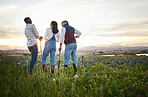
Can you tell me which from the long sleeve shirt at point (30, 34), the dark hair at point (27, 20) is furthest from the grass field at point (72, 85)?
the dark hair at point (27, 20)

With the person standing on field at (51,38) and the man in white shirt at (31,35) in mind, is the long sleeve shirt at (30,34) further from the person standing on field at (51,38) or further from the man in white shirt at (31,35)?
the person standing on field at (51,38)

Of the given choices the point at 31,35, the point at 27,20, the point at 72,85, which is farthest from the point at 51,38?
the point at 72,85

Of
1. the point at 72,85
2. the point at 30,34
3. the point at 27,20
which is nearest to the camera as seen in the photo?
the point at 72,85

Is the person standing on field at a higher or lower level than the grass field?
higher

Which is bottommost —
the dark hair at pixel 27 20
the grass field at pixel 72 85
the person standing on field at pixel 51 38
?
the grass field at pixel 72 85

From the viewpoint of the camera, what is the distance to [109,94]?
374cm

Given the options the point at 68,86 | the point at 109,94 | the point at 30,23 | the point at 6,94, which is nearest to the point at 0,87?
the point at 6,94

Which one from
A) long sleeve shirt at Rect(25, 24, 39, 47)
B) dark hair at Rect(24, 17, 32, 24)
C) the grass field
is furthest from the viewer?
dark hair at Rect(24, 17, 32, 24)

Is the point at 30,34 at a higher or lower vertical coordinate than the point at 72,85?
higher

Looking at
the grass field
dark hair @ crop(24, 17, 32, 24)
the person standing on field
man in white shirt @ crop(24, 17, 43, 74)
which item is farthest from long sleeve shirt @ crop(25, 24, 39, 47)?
A: the grass field

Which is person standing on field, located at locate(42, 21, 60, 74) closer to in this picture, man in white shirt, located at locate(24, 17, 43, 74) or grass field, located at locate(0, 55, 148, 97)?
man in white shirt, located at locate(24, 17, 43, 74)

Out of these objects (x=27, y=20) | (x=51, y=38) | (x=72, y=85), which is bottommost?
(x=72, y=85)

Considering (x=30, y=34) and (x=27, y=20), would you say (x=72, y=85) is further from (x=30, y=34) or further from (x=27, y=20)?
(x=27, y=20)

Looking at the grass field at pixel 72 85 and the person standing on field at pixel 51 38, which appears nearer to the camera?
the grass field at pixel 72 85
